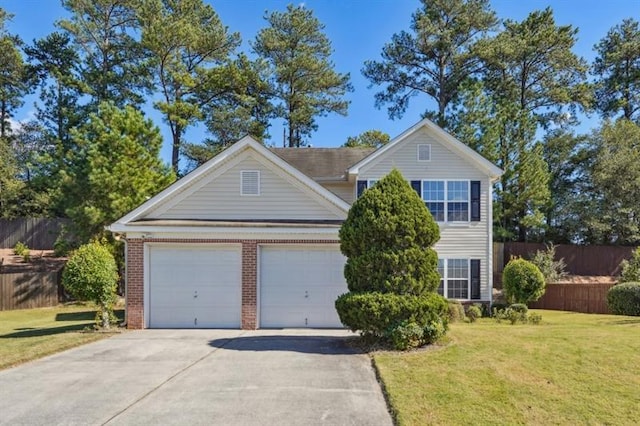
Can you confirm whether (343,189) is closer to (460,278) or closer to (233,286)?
(460,278)

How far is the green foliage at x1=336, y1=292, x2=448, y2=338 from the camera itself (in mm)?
8781

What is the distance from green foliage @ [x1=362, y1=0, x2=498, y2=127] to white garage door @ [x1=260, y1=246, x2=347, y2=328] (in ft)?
64.9

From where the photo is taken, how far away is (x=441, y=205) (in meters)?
18.4

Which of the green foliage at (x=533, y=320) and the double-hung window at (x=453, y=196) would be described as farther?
the double-hung window at (x=453, y=196)

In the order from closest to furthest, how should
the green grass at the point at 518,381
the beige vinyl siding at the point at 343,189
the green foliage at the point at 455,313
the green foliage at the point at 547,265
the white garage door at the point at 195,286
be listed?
the green grass at the point at 518,381 → the white garage door at the point at 195,286 → the green foliage at the point at 455,313 → the beige vinyl siding at the point at 343,189 → the green foliage at the point at 547,265

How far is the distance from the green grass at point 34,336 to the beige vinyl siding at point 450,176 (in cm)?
1134

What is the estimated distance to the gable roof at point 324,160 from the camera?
1934cm

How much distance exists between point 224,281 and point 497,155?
18902 mm

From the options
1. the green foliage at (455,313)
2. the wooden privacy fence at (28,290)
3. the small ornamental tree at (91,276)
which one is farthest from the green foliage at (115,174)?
the green foliage at (455,313)

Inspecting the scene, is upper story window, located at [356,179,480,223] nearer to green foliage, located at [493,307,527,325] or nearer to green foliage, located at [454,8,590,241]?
green foliage, located at [493,307,527,325]

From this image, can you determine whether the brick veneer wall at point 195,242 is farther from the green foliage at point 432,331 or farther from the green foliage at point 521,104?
the green foliage at point 521,104

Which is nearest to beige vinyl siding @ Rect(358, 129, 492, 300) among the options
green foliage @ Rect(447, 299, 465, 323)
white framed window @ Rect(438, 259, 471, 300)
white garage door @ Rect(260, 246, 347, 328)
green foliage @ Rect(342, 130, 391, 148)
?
white framed window @ Rect(438, 259, 471, 300)

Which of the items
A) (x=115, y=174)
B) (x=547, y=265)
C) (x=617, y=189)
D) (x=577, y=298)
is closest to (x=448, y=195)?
(x=577, y=298)

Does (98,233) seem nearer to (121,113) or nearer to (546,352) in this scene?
(121,113)
